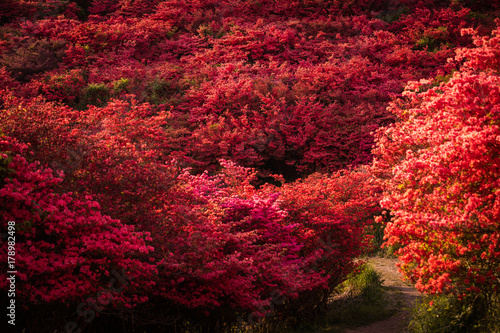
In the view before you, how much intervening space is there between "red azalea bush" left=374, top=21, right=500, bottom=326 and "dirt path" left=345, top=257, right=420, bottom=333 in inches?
58.2

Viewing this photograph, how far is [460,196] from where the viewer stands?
420 cm

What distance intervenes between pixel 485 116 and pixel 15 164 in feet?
16.0

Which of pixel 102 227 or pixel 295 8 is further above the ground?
pixel 295 8

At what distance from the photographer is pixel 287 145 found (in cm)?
1187

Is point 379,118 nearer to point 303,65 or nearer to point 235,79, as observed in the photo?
point 303,65

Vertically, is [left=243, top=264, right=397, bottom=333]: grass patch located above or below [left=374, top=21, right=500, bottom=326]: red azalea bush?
below

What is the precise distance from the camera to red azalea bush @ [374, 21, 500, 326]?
385 cm

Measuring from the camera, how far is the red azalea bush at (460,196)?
12.6ft

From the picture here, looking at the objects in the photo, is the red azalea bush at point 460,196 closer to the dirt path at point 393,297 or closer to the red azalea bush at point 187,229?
the dirt path at point 393,297

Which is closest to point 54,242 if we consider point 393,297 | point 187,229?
point 187,229

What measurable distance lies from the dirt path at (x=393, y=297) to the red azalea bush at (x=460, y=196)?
1479 millimetres

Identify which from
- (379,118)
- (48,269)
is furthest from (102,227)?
(379,118)

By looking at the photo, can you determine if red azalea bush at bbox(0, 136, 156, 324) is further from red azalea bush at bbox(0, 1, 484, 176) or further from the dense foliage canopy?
red azalea bush at bbox(0, 1, 484, 176)

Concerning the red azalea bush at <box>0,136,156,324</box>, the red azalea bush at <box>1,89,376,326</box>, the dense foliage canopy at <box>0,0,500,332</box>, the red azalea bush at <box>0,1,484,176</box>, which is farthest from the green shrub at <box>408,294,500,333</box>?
the red azalea bush at <box>0,1,484,176</box>
